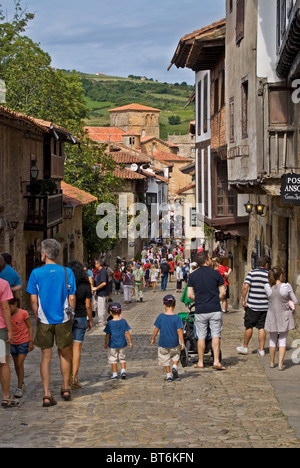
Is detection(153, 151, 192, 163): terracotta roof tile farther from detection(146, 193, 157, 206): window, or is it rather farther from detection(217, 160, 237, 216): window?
detection(217, 160, 237, 216): window

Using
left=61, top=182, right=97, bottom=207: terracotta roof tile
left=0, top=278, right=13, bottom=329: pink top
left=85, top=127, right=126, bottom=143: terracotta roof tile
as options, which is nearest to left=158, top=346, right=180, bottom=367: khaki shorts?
left=0, top=278, right=13, bottom=329: pink top

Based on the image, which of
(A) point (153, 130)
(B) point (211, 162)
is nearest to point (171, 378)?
(B) point (211, 162)

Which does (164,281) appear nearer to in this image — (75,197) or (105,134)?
(75,197)

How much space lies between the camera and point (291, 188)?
13445mm

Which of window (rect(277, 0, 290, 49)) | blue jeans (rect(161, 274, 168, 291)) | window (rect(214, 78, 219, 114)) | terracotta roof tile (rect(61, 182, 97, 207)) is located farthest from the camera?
blue jeans (rect(161, 274, 168, 291))

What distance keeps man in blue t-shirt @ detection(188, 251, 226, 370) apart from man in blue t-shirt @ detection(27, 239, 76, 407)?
2.84 metres

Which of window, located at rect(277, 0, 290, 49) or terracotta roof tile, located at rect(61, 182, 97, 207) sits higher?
window, located at rect(277, 0, 290, 49)

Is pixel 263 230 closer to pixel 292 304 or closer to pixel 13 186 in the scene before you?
pixel 13 186

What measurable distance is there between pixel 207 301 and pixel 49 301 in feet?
10.3

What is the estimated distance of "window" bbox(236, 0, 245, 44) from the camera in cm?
1922

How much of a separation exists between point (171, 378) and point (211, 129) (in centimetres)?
1745

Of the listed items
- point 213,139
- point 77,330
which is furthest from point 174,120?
point 77,330

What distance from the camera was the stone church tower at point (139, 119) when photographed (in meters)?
144

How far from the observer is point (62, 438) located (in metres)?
7.51
